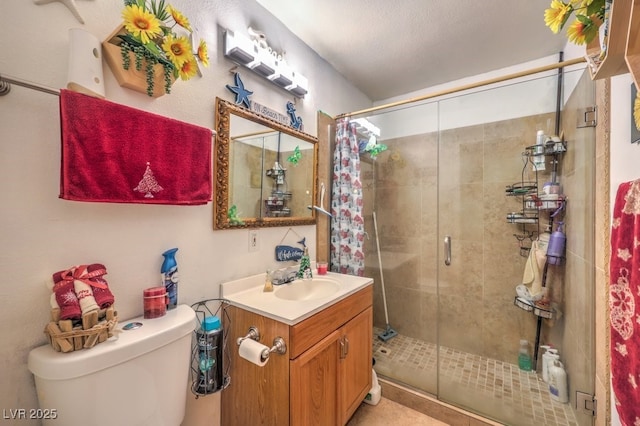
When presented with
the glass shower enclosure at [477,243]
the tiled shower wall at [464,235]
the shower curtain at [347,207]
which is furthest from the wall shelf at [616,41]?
the shower curtain at [347,207]

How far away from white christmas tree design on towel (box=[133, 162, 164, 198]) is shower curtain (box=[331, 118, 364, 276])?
140 cm

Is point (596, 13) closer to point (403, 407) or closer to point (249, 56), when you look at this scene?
point (249, 56)

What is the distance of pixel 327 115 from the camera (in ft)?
6.91

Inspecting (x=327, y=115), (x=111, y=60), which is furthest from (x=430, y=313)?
(x=111, y=60)

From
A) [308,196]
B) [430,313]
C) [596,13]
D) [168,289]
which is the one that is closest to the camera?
[596,13]

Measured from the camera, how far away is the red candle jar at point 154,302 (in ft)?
3.17

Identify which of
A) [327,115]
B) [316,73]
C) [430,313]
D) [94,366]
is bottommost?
[430,313]

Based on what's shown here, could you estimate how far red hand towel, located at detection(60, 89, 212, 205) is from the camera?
775mm

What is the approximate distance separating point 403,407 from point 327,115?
2255mm

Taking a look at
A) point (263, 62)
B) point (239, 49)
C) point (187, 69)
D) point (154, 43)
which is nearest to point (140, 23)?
point (154, 43)

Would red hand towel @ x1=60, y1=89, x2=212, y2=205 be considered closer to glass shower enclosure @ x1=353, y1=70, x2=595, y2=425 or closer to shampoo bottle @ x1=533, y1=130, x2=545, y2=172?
glass shower enclosure @ x1=353, y1=70, x2=595, y2=425

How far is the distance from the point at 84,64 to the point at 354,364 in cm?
182

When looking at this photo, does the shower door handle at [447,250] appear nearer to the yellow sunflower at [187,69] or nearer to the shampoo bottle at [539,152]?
the shampoo bottle at [539,152]

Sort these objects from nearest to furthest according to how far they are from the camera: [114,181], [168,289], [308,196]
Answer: [114,181], [168,289], [308,196]
